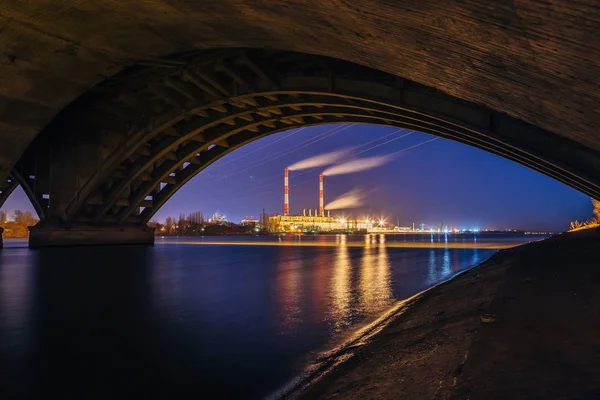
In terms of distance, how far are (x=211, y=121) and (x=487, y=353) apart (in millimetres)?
29286

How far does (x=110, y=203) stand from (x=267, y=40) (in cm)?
2892

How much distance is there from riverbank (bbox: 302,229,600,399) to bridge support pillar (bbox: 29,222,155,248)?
3449 cm

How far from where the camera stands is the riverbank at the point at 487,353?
11.3 feet

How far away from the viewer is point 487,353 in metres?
4.25

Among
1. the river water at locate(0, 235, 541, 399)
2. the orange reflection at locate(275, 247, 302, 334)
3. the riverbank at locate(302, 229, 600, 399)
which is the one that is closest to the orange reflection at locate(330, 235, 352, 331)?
the river water at locate(0, 235, 541, 399)

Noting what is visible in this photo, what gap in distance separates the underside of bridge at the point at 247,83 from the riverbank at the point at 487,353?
125 inches

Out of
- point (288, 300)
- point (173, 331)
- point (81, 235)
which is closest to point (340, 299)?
point (288, 300)

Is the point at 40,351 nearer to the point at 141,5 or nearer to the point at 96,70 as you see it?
the point at 141,5

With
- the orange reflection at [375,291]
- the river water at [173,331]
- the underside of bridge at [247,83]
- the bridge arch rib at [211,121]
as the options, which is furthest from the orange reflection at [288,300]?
the bridge arch rib at [211,121]

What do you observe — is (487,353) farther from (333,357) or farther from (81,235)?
(81,235)

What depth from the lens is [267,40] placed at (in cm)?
1288

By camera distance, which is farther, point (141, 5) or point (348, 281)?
point (348, 281)

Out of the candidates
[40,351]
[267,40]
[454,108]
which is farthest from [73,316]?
[454,108]

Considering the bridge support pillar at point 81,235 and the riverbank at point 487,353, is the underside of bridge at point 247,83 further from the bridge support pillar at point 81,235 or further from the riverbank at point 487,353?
the riverbank at point 487,353
